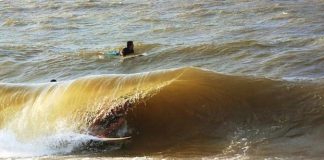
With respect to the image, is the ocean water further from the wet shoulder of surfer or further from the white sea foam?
the wet shoulder of surfer

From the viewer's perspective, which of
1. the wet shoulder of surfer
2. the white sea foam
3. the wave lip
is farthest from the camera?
the wet shoulder of surfer

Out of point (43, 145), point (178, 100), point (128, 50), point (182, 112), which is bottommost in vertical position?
point (43, 145)

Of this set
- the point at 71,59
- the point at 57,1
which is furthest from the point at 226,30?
the point at 57,1

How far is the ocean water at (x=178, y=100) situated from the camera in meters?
7.20

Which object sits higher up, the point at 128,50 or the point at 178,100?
the point at 178,100

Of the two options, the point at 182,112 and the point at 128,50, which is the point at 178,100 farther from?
the point at 128,50

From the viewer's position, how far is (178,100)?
27.5 ft

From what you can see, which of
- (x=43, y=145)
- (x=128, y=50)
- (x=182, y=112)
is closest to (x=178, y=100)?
(x=182, y=112)

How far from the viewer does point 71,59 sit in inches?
625

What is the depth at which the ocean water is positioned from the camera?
720 centimetres

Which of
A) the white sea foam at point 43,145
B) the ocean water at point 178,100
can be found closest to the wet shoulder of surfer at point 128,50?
the ocean water at point 178,100

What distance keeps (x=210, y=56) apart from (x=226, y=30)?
160 inches

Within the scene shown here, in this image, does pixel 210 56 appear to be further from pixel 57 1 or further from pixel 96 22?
pixel 57 1

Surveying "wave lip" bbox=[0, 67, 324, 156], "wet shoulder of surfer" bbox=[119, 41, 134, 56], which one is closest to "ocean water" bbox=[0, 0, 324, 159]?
"wave lip" bbox=[0, 67, 324, 156]
